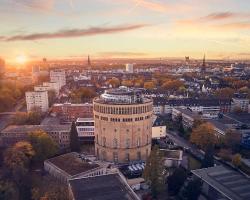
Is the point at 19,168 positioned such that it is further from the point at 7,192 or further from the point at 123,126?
the point at 123,126

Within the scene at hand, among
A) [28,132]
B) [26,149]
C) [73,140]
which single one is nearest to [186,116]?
[73,140]

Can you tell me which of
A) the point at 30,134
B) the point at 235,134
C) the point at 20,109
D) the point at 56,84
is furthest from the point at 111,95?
the point at 56,84

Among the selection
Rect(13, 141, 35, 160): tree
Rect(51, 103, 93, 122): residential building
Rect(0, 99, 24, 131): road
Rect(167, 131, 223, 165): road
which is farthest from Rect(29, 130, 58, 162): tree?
Rect(51, 103, 93, 122): residential building

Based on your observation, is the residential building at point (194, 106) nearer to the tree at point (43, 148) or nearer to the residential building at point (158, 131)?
the residential building at point (158, 131)

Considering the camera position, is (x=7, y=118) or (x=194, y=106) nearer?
(x=7, y=118)

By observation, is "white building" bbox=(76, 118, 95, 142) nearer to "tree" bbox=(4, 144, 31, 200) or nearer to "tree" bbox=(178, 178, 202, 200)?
"tree" bbox=(4, 144, 31, 200)

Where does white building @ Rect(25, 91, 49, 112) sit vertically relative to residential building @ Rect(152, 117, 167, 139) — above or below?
above

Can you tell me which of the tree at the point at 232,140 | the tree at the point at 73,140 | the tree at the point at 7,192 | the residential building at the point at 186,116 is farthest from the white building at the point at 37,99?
the tree at the point at 232,140
